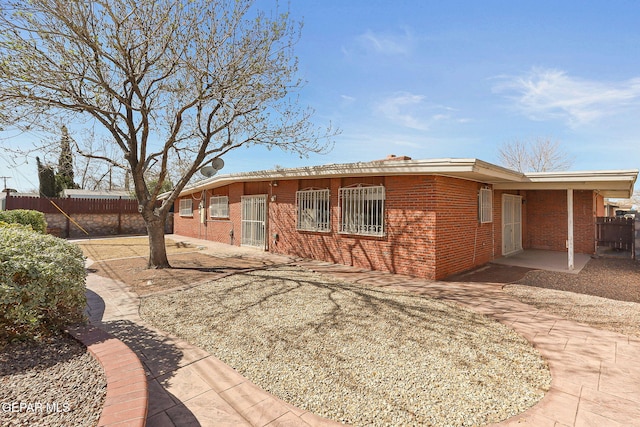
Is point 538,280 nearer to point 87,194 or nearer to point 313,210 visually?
point 313,210

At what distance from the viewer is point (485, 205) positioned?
374 inches

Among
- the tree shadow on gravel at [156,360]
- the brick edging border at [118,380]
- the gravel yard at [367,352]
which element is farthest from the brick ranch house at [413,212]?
the brick edging border at [118,380]

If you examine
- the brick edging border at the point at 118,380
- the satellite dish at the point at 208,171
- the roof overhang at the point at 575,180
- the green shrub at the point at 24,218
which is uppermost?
the satellite dish at the point at 208,171

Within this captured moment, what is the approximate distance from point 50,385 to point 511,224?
13.3 m

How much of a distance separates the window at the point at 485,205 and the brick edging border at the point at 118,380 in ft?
30.3

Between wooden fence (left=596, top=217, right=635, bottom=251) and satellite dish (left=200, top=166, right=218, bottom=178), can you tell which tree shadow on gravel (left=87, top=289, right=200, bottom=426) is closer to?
satellite dish (left=200, top=166, right=218, bottom=178)

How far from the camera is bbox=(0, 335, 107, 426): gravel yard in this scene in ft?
6.54

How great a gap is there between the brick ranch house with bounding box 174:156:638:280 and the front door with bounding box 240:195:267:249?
42mm

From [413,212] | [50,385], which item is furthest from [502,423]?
[413,212]

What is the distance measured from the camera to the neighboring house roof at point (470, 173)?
6550 mm

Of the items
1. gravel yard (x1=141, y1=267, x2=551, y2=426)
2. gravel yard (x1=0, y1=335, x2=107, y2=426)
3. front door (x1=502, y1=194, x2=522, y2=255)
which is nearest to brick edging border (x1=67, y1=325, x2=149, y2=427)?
gravel yard (x1=0, y1=335, x2=107, y2=426)

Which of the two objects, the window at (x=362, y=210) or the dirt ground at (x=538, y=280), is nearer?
the dirt ground at (x=538, y=280)

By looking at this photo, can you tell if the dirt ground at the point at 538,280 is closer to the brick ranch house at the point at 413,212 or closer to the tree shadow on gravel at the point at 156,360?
the brick ranch house at the point at 413,212

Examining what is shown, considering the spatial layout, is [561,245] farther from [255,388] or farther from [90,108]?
[90,108]
